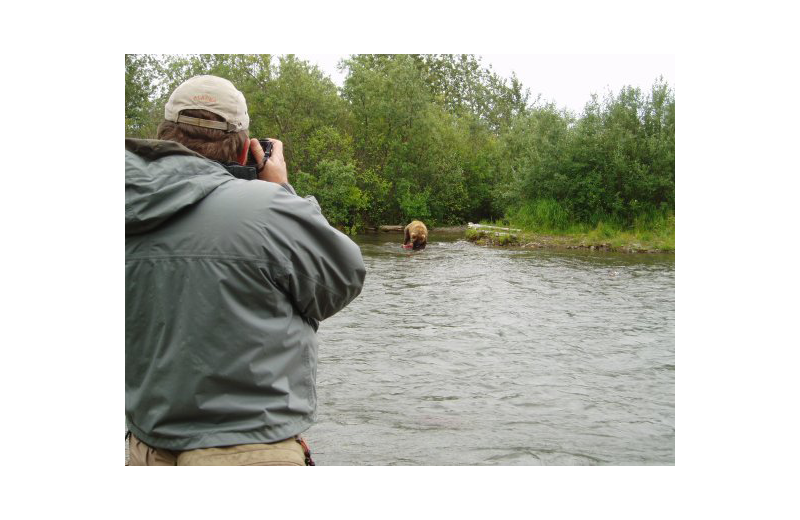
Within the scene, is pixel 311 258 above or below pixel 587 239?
above

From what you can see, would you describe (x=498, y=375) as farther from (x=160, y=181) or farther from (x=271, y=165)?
(x=160, y=181)

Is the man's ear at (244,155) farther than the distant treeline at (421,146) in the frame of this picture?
No

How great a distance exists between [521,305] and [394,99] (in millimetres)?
26688

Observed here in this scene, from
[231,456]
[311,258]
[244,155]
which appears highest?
[244,155]

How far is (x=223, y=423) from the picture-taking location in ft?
7.46

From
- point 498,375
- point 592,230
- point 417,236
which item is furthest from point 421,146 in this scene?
point 498,375

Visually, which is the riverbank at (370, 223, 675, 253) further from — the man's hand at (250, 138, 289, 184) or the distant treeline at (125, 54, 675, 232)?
the man's hand at (250, 138, 289, 184)

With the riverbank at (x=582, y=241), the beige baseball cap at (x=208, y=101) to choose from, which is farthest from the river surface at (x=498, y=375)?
the riverbank at (x=582, y=241)

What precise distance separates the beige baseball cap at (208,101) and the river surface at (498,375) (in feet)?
11.3

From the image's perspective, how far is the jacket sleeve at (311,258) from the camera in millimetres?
2309

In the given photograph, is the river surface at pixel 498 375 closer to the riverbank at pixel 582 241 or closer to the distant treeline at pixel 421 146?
the riverbank at pixel 582 241

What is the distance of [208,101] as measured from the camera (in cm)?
243

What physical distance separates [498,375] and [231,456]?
19.2 ft
